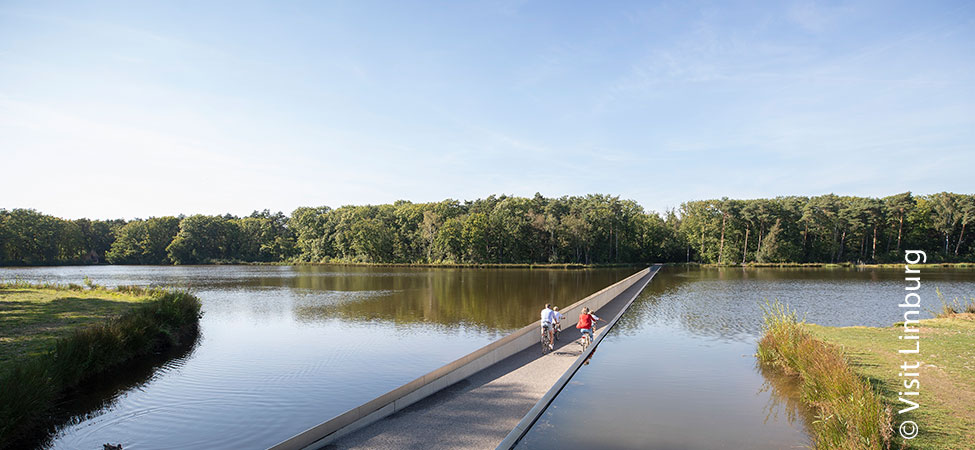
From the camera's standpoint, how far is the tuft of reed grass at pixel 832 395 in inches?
269

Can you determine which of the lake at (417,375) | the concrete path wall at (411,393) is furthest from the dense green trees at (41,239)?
the concrete path wall at (411,393)

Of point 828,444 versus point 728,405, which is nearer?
point 828,444

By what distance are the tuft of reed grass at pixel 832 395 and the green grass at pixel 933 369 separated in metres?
0.57

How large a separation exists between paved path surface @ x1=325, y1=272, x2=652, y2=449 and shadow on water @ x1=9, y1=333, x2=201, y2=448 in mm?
6477

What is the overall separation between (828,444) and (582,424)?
3.72 m

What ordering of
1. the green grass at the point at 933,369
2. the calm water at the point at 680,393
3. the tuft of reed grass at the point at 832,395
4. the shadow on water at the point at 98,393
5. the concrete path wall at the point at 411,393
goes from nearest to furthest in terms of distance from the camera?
the tuft of reed grass at the point at 832,395
the concrete path wall at the point at 411,393
the green grass at the point at 933,369
the calm water at the point at 680,393
the shadow on water at the point at 98,393

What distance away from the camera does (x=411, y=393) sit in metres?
8.81

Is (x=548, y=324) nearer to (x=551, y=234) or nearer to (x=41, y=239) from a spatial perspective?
(x=551, y=234)

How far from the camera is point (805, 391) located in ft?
34.1

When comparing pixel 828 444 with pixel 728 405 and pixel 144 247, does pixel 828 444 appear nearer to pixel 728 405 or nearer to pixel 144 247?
pixel 728 405

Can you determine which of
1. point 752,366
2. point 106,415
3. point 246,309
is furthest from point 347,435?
point 246,309

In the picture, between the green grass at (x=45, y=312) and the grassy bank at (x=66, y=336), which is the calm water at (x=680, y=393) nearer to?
the grassy bank at (x=66, y=336)

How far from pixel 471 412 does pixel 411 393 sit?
1.14 meters

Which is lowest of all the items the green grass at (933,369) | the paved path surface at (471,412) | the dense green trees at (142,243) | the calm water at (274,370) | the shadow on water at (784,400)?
the calm water at (274,370)
